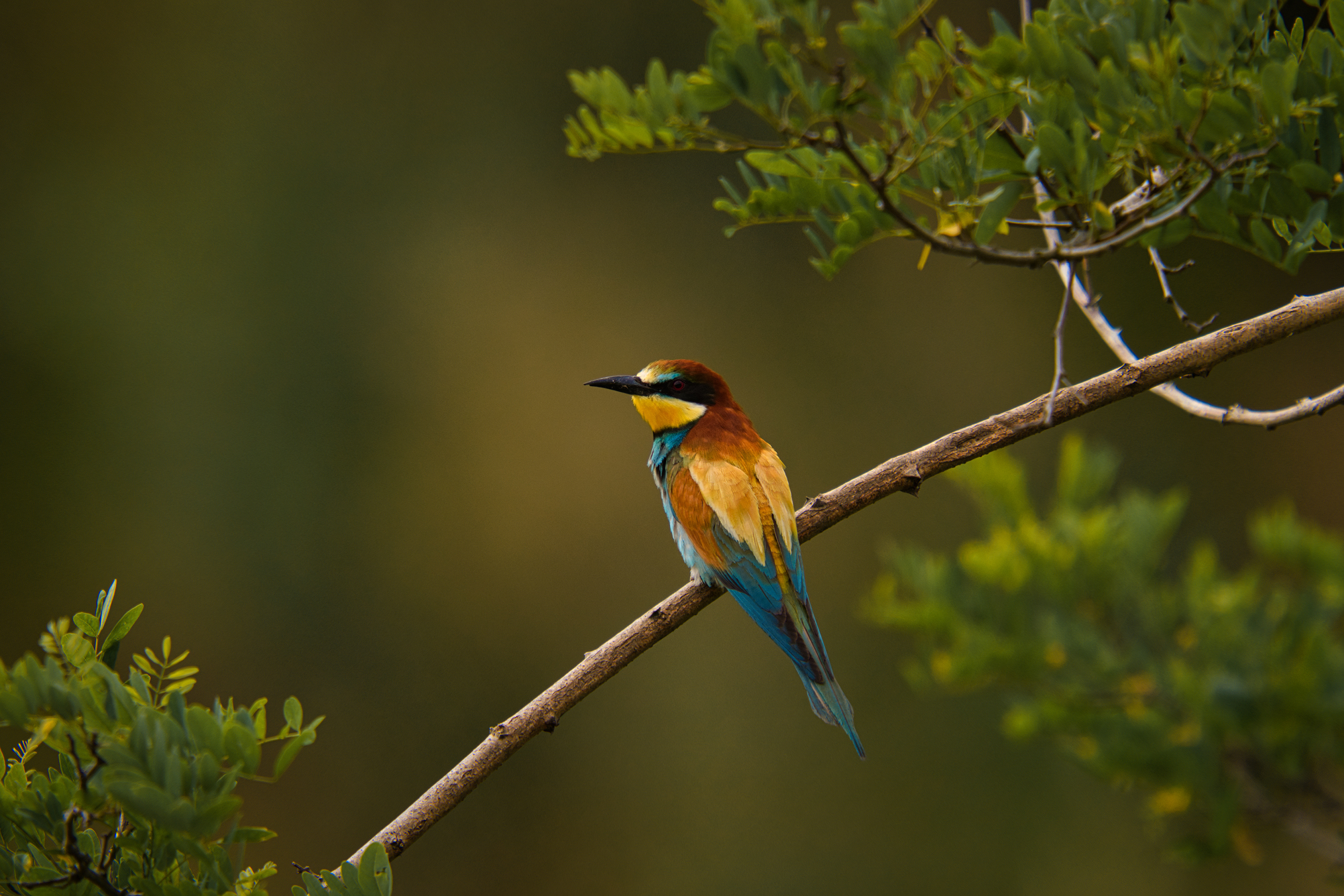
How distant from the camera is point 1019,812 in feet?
8.94

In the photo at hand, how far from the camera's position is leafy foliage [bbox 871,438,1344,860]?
4.32ft

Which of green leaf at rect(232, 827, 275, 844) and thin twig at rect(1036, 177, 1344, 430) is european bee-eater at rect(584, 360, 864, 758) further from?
green leaf at rect(232, 827, 275, 844)

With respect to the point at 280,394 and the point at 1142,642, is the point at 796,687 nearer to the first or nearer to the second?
the point at 1142,642

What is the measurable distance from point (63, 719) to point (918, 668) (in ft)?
4.16

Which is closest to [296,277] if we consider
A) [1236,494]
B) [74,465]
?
[74,465]

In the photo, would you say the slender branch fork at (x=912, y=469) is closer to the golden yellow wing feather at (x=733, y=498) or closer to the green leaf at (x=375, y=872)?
the green leaf at (x=375, y=872)

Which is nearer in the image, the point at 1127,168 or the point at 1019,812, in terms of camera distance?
the point at 1127,168

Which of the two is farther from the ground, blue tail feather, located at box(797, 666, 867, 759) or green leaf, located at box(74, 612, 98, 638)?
green leaf, located at box(74, 612, 98, 638)

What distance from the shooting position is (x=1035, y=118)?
767mm

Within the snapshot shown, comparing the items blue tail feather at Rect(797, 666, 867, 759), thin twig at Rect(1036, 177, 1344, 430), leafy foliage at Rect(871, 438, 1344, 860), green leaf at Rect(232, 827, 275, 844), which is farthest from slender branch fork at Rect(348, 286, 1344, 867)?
leafy foliage at Rect(871, 438, 1344, 860)

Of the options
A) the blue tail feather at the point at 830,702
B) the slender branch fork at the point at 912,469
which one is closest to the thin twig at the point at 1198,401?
the slender branch fork at the point at 912,469

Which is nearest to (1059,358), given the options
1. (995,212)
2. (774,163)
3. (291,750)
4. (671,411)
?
(995,212)

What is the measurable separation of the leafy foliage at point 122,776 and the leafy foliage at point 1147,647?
1014mm

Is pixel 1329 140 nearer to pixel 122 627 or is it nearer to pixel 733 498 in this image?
pixel 733 498
